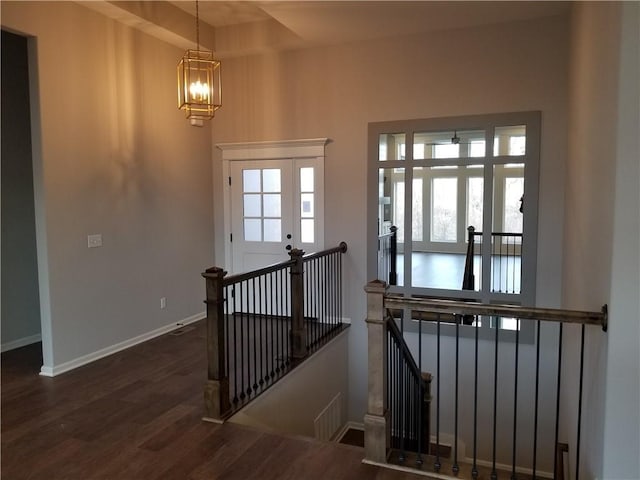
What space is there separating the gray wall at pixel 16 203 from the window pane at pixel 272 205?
2.59 m

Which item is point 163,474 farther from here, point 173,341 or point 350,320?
point 350,320

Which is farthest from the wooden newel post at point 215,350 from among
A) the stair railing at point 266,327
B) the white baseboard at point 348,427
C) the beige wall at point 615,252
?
the white baseboard at point 348,427

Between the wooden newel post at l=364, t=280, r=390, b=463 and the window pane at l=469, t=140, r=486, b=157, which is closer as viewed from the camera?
the wooden newel post at l=364, t=280, r=390, b=463

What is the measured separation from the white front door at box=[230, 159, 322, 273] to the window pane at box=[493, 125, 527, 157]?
2.05m

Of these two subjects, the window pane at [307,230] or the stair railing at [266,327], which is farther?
the window pane at [307,230]

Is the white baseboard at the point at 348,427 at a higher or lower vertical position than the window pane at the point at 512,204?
lower

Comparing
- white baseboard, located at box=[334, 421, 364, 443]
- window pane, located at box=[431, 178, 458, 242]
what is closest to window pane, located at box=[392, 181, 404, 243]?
white baseboard, located at box=[334, 421, 364, 443]

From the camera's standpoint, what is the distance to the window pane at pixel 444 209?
11.1 meters

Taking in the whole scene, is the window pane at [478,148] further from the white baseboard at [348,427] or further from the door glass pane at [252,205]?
the white baseboard at [348,427]

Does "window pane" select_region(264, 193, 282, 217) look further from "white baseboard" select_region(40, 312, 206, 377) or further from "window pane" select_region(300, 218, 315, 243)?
"white baseboard" select_region(40, 312, 206, 377)

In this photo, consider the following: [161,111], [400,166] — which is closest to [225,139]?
[161,111]

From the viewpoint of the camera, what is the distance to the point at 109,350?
467cm

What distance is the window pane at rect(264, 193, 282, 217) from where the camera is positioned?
19.9 feet

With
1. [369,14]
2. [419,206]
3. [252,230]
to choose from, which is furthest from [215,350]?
[419,206]
